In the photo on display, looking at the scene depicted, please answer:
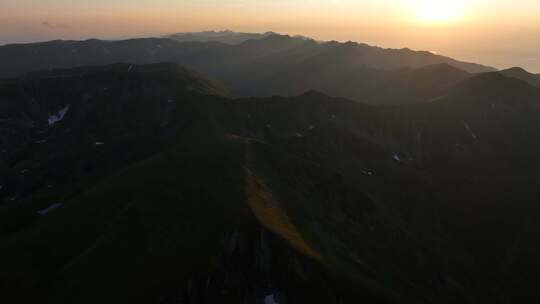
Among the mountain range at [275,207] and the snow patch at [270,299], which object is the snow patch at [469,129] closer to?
the mountain range at [275,207]

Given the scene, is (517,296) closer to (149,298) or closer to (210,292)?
(210,292)

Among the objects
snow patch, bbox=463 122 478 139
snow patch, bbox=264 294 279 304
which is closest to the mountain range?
snow patch, bbox=264 294 279 304

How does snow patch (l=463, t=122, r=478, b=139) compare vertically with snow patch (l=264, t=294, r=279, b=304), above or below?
below

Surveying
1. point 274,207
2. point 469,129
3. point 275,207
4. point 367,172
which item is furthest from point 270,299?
point 469,129

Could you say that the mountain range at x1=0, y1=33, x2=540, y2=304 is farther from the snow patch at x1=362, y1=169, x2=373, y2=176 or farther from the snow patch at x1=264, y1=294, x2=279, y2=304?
the snow patch at x1=362, y1=169, x2=373, y2=176

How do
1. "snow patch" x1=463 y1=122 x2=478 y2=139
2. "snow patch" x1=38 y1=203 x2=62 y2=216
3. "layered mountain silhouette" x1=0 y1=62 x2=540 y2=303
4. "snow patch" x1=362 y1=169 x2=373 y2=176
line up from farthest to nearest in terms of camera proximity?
"snow patch" x1=463 y1=122 x2=478 y2=139
"snow patch" x1=362 y1=169 x2=373 y2=176
"snow patch" x1=38 y1=203 x2=62 y2=216
"layered mountain silhouette" x1=0 y1=62 x2=540 y2=303

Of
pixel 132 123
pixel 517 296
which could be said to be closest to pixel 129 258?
pixel 517 296
